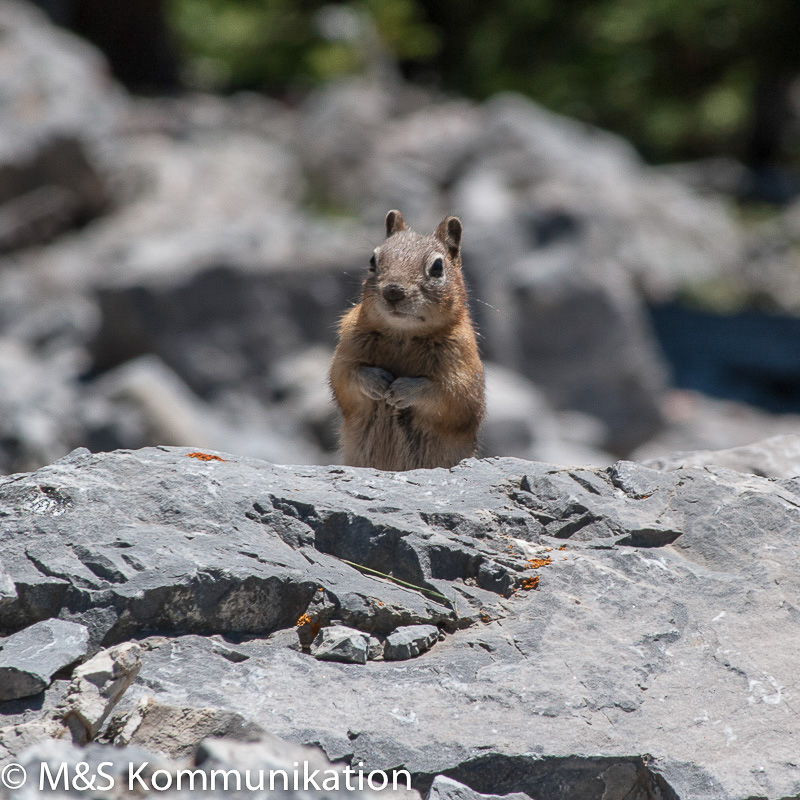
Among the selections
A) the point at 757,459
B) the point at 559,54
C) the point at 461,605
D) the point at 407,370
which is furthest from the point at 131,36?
the point at 461,605

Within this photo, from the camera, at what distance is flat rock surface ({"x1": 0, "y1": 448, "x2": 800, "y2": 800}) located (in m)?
3.26

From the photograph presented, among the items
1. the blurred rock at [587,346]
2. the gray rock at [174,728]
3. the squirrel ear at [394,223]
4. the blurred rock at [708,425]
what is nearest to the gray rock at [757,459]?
the squirrel ear at [394,223]

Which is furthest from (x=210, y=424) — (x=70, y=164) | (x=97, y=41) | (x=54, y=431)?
(x=97, y=41)

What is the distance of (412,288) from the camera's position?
5.86 m

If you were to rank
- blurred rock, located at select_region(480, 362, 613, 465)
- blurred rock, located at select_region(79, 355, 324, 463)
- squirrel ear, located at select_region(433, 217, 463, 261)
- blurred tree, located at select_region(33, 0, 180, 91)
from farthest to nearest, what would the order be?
blurred tree, located at select_region(33, 0, 180, 91), blurred rock, located at select_region(480, 362, 613, 465), blurred rock, located at select_region(79, 355, 324, 463), squirrel ear, located at select_region(433, 217, 463, 261)

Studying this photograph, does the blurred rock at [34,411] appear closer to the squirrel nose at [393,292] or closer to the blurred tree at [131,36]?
the squirrel nose at [393,292]

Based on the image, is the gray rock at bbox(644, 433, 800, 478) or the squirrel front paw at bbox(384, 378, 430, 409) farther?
the squirrel front paw at bbox(384, 378, 430, 409)

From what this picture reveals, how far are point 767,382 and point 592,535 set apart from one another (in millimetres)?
13765

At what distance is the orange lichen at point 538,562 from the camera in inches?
156

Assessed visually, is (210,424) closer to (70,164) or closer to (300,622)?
(70,164)

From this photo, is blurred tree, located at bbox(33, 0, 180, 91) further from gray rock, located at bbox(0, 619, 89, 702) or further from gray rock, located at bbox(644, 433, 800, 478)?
gray rock, located at bbox(0, 619, 89, 702)

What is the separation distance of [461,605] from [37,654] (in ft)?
4.78

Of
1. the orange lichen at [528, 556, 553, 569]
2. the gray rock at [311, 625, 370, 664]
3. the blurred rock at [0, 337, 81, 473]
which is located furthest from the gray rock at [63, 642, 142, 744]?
the blurred rock at [0, 337, 81, 473]

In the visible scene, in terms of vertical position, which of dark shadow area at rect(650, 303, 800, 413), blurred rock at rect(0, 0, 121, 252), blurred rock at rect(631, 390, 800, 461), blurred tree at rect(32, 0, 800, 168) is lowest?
blurred rock at rect(631, 390, 800, 461)
